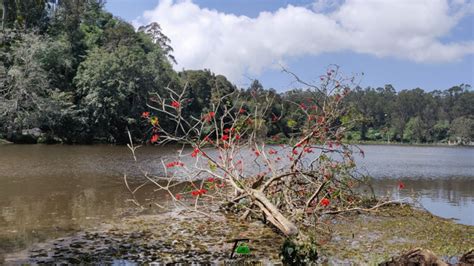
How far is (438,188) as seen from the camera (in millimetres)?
19219

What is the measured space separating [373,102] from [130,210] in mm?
101723

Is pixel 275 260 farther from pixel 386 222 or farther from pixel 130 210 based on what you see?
pixel 130 210

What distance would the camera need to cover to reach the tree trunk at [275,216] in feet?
23.8

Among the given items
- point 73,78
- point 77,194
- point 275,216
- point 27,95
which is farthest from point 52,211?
point 73,78

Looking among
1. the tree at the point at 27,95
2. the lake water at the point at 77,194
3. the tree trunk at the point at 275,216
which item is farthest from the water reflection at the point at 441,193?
the tree at the point at 27,95

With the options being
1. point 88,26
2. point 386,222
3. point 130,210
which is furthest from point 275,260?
point 88,26

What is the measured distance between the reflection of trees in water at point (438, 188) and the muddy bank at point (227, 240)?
550cm

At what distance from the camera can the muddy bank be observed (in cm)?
723

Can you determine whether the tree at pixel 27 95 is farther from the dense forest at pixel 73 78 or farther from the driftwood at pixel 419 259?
the driftwood at pixel 419 259

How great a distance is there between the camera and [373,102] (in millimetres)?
106812

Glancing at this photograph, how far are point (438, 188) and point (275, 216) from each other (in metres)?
13.7

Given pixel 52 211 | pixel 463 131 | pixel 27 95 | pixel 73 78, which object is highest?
pixel 73 78

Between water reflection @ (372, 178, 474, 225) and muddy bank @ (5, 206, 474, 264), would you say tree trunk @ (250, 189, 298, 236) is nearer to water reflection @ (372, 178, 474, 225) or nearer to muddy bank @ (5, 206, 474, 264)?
muddy bank @ (5, 206, 474, 264)

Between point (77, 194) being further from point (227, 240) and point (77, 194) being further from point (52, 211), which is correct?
point (227, 240)
